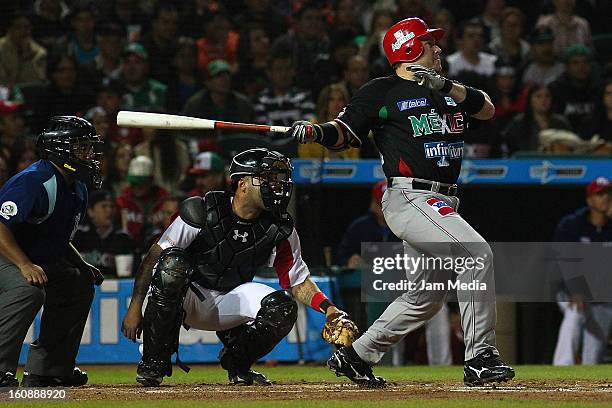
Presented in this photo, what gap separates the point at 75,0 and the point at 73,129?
709cm

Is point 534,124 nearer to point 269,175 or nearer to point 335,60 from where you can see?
point 335,60

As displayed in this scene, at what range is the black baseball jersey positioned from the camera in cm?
644

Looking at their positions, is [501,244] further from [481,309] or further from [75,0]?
[75,0]

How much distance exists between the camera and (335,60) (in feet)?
41.6

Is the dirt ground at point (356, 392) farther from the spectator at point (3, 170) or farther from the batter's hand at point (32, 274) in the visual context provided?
the spectator at point (3, 170)

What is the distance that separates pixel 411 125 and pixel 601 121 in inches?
229

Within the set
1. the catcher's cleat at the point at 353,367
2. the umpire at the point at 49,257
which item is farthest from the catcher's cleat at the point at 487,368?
the umpire at the point at 49,257

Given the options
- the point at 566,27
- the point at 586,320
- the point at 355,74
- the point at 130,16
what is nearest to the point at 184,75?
the point at 130,16

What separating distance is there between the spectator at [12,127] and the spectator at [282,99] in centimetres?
244

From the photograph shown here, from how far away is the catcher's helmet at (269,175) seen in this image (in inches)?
257

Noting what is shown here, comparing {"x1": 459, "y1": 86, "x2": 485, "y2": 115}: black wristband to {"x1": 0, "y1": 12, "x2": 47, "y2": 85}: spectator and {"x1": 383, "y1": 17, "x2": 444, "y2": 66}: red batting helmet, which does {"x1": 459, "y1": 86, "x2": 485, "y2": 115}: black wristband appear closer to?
{"x1": 383, "y1": 17, "x2": 444, "y2": 66}: red batting helmet

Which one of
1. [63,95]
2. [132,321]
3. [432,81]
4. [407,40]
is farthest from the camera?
[63,95]

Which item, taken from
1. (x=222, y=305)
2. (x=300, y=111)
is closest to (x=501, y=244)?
(x=300, y=111)

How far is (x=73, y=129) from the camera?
6.69 meters
